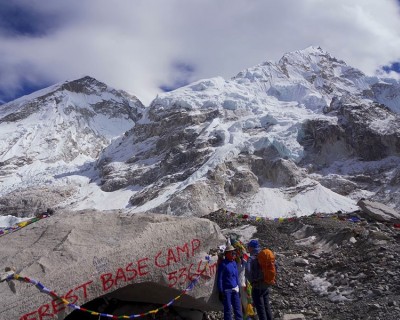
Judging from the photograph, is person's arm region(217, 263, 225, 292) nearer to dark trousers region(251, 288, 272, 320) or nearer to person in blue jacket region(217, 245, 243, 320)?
person in blue jacket region(217, 245, 243, 320)

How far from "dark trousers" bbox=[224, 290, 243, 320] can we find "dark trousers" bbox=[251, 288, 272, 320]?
0.33m

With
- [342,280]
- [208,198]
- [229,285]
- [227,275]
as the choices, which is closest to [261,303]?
[229,285]

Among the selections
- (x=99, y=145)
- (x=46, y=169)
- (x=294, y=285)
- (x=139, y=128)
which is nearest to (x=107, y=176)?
(x=139, y=128)

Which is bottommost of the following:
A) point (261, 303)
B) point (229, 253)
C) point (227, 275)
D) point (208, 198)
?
point (261, 303)

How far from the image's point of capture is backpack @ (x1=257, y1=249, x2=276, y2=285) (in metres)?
7.87

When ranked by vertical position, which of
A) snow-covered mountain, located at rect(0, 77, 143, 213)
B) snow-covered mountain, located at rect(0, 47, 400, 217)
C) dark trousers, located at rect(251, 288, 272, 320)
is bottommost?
dark trousers, located at rect(251, 288, 272, 320)

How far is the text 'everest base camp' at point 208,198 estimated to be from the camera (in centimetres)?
793

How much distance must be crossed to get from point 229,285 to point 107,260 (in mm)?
2230

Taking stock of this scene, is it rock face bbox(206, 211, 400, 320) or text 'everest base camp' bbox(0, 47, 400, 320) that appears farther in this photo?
rock face bbox(206, 211, 400, 320)

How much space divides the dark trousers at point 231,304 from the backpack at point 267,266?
63 centimetres

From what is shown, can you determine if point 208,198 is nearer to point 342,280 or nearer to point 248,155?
point 248,155

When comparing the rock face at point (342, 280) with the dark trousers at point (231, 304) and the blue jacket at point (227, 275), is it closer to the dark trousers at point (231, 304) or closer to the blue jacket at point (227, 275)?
the blue jacket at point (227, 275)

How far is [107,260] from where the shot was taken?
7.62 metres

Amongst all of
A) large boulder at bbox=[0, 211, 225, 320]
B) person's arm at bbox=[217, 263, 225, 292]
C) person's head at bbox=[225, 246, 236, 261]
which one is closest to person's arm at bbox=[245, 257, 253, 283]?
person's head at bbox=[225, 246, 236, 261]
